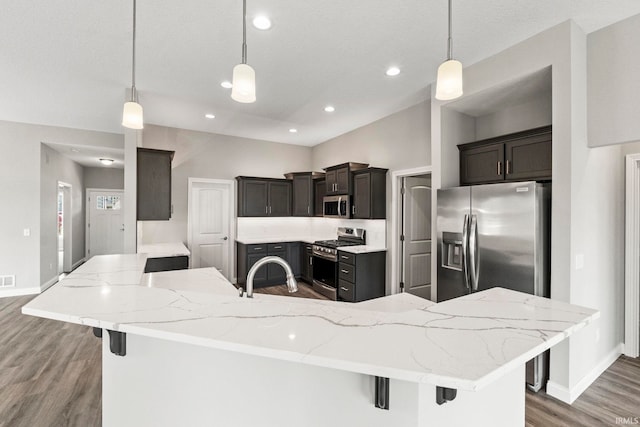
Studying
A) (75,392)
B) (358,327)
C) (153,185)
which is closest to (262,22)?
(358,327)

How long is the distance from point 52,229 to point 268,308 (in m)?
6.76

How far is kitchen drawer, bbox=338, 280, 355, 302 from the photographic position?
4.45 meters

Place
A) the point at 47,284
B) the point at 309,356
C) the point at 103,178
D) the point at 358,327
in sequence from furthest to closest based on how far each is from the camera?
the point at 103,178 → the point at 47,284 → the point at 358,327 → the point at 309,356

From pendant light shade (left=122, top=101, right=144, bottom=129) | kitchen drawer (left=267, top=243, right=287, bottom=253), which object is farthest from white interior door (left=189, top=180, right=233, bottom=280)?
pendant light shade (left=122, top=101, right=144, bottom=129)

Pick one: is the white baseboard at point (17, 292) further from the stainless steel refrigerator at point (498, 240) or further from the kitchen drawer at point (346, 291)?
the stainless steel refrigerator at point (498, 240)

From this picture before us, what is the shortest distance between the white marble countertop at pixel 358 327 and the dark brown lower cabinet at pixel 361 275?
9.82ft

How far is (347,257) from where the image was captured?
462 centimetres

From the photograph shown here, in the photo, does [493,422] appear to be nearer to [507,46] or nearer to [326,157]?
[507,46]

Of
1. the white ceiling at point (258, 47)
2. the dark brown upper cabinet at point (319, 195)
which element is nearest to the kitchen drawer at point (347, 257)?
the dark brown upper cabinet at point (319, 195)

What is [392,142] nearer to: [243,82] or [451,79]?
[451,79]

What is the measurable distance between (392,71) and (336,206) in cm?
263

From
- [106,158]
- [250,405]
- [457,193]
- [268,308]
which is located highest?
[106,158]

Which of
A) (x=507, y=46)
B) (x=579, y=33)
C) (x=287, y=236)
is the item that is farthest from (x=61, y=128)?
(x=579, y=33)

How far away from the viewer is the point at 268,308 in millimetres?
1201
